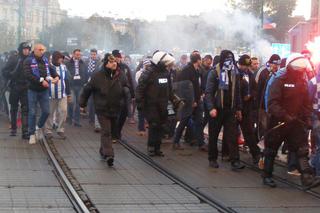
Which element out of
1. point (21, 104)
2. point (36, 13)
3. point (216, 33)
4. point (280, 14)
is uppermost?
point (280, 14)

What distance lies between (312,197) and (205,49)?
3058 cm

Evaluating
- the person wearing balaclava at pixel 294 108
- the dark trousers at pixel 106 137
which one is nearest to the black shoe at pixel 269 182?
the person wearing balaclava at pixel 294 108

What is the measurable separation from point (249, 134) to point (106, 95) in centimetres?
268

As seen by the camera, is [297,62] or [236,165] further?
[236,165]

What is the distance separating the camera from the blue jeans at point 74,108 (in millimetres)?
16095

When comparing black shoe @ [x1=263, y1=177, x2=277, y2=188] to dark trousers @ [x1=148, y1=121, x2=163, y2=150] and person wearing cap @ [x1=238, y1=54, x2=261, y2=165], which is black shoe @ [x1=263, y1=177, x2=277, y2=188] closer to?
person wearing cap @ [x1=238, y1=54, x2=261, y2=165]

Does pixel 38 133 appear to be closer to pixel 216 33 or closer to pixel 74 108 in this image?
pixel 74 108

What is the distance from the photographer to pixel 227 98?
414 inches

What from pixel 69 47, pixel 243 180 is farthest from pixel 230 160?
pixel 69 47

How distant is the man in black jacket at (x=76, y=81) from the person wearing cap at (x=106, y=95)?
5341 mm

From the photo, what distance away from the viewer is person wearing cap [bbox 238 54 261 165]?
11.1 m

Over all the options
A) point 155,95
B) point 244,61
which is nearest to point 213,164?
point 155,95

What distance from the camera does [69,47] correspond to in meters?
52.0

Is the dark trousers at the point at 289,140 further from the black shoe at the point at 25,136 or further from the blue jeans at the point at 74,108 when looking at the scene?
the blue jeans at the point at 74,108
